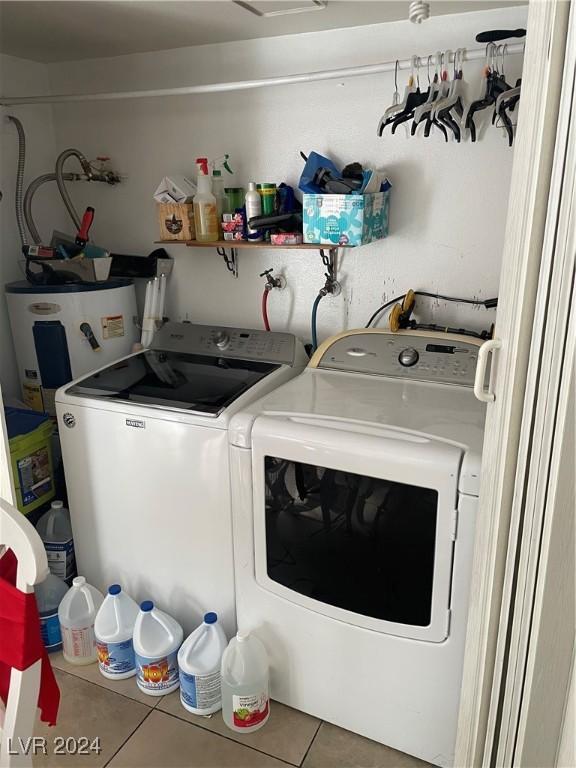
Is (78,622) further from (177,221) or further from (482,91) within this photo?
(482,91)

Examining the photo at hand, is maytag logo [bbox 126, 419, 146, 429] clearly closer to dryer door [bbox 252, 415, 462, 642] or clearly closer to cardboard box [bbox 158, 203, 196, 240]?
dryer door [bbox 252, 415, 462, 642]

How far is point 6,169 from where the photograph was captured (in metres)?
2.43

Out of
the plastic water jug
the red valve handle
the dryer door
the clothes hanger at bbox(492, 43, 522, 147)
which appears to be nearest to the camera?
the dryer door

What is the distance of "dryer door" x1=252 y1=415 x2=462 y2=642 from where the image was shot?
148 cm

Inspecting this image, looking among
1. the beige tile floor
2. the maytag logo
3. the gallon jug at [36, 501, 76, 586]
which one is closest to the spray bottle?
the maytag logo

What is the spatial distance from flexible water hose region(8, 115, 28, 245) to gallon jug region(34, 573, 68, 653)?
138cm

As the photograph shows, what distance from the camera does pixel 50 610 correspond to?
2.12 m

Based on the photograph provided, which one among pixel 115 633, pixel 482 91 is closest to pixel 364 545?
pixel 115 633

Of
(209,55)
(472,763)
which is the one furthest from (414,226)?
(472,763)

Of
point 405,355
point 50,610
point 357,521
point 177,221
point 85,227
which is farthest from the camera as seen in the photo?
point 85,227

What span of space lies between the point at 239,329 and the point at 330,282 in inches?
15.6

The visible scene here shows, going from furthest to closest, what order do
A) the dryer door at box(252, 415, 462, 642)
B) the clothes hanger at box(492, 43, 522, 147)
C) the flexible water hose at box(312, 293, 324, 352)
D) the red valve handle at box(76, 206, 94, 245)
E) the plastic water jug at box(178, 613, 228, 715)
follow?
the red valve handle at box(76, 206, 94, 245) → the flexible water hose at box(312, 293, 324, 352) → the plastic water jug at box(178, 613, 228, 715) → the clothes hanger at box(492, 43, 522, 147) → the dryer door at box(252, 415, 462, 642)

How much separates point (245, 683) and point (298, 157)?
1769 mm

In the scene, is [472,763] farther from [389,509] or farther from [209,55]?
[209,55]
